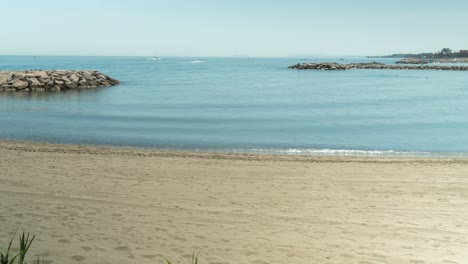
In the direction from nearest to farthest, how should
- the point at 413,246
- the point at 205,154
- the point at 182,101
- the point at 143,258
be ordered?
the point at 143,258 < the point at 413,246 < the point at 205,154 < the point at 182,101

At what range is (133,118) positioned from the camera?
912 inches

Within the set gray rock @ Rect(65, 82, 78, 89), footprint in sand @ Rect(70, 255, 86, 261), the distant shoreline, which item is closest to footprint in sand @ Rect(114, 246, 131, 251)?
footprint in sand @ Rect(70, 255, 86, 261)

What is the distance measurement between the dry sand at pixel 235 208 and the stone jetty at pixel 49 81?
30963 millimetres

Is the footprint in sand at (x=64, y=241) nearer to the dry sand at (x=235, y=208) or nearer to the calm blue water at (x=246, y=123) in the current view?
the dry sand at (x=235, y=208)

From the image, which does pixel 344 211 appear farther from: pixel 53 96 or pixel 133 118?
pixel 53 96

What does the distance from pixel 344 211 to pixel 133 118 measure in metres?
16.5

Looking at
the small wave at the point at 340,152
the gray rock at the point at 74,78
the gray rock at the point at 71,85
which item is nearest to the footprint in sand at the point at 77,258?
the small wave at the point at 340,152

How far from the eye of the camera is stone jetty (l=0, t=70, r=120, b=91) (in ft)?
135

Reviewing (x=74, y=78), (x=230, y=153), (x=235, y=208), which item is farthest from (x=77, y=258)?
(x=74, y=78)

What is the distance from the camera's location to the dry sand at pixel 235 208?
6.70m

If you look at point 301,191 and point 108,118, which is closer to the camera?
point 301,191

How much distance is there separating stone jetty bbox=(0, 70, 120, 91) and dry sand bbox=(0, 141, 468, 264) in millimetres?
30963

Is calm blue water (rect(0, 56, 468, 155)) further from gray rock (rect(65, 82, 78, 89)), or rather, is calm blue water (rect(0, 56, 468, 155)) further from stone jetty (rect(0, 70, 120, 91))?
gray rock (rect(65, 82, 78, 89))

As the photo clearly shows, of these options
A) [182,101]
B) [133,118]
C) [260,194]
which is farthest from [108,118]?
[260,194]
